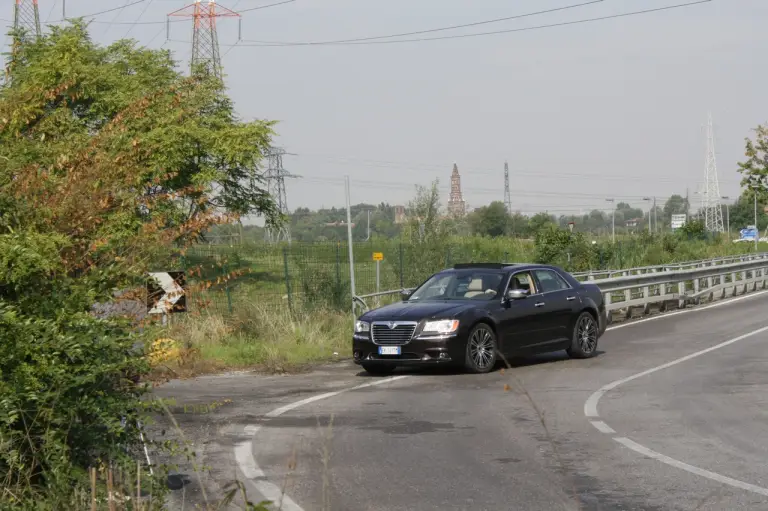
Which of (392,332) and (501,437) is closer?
(501,437)

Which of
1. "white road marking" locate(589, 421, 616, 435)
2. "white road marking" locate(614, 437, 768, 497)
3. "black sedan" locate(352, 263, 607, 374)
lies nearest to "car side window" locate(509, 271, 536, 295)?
"black sedan" locate(352, 263, 607, 374)

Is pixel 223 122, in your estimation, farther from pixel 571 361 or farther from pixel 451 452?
pixel 451 452

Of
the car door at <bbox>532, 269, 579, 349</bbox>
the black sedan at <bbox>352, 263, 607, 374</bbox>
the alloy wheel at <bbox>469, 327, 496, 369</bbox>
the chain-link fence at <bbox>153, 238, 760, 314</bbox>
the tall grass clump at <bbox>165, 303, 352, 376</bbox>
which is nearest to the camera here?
the black sedan at <bbox>352, 263, 607, 374</bbox>

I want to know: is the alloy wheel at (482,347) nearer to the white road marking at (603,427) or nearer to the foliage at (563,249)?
the white road marking at (603,427)

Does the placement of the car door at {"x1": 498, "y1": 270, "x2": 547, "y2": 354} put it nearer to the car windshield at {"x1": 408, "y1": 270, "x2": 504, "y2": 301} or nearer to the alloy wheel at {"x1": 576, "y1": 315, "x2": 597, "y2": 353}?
the car windshield at {"x1": 408, "y1": 270, "x2": 504, "y2": 301}

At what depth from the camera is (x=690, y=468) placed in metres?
8.93

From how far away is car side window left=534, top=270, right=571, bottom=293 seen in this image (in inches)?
720

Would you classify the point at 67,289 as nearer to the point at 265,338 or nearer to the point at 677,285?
the point at 265,338

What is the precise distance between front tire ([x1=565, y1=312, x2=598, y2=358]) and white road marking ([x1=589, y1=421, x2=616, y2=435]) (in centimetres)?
684

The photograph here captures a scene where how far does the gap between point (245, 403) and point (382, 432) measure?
2.85 metres

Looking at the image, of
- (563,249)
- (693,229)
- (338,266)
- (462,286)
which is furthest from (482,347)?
(693,229)

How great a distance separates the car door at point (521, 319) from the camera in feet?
55.7

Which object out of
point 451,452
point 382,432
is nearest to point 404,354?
point 382,432

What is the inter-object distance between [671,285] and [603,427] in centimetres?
2223
